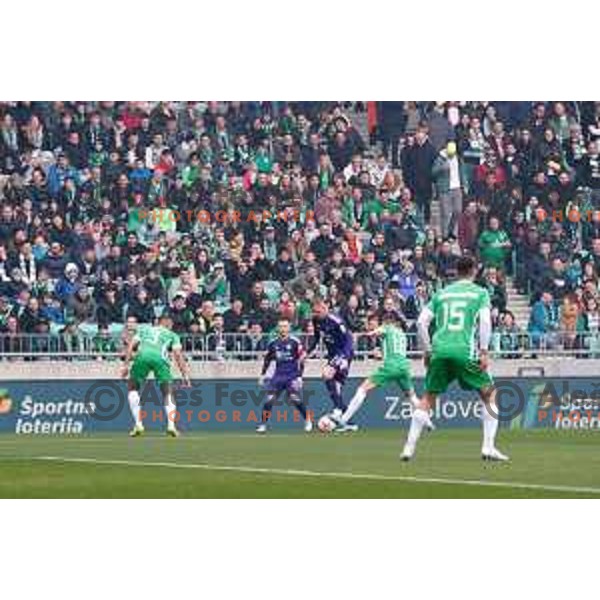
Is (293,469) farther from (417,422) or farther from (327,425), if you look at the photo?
(327,425)

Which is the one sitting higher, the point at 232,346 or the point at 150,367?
the point at 150,367

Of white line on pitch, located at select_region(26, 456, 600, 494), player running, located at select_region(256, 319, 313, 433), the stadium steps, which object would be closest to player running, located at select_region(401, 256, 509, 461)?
white line on pitch, located at select_region(26, 456, 600, 494)

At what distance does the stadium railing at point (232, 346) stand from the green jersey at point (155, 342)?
5.77m

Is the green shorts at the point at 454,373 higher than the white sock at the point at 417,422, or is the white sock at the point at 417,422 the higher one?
the green shorts at the point at 454,373

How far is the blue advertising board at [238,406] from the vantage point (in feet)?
123

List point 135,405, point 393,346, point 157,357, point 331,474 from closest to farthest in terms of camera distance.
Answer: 1. point 331,474
2. point 393,346
3. point 157,357
4. point 135,405

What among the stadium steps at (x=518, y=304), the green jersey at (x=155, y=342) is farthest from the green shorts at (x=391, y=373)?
the stadium steps at (x=518, y=304)

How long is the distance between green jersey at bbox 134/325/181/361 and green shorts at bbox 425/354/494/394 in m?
10.7

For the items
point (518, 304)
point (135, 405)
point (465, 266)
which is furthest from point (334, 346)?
point (465, 266)

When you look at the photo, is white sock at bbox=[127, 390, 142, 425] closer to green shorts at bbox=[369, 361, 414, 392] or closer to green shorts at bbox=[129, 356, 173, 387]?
green shorts at bbox=[129, 356, 173, 387]

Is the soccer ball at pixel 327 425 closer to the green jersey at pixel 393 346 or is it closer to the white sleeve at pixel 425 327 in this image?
the green jersey at pixel 393 346

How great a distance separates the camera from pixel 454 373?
21.2m

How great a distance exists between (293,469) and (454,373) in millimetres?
1966

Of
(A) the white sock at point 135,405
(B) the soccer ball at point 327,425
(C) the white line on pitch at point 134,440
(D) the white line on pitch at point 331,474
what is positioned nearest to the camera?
(D) the white line on pitch at point 331,474
